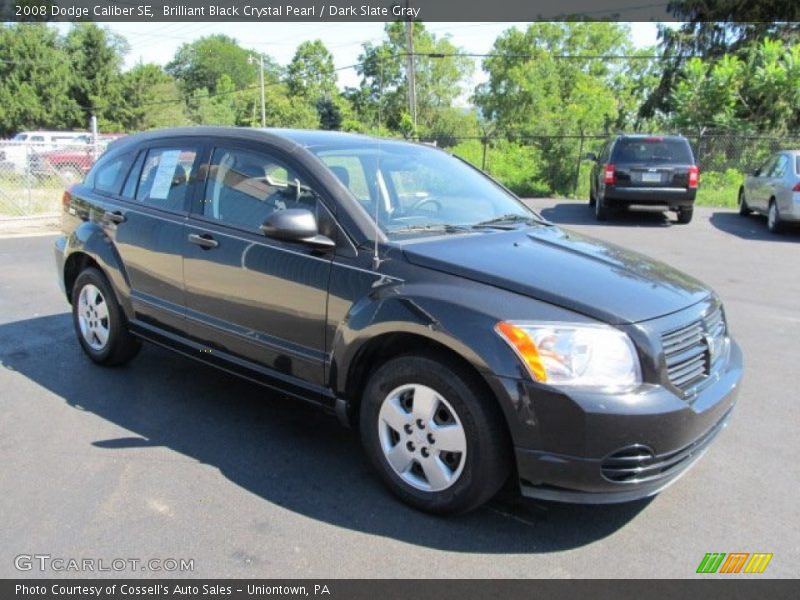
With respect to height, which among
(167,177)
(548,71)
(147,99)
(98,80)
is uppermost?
(548,71)

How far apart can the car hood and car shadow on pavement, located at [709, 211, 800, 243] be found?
992 cm

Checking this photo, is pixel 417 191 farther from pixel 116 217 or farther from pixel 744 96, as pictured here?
pixel 744 96

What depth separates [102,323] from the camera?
195 inches

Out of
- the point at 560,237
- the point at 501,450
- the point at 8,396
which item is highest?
the point at 560,237

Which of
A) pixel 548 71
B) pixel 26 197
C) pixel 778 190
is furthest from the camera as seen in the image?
pixel 548 71

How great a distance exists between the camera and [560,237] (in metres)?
3.91

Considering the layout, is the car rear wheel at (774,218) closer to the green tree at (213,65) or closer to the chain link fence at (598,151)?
the chain link fence at (598,151)

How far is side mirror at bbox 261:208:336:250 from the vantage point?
3328 millimetres

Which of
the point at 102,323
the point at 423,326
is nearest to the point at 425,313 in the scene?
the point at 423,326

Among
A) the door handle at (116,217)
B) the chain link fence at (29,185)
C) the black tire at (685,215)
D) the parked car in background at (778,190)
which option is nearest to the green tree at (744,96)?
the parked car in background at (778,190)

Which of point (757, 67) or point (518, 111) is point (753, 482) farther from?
point (518, 111)

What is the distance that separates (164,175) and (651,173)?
35.8 ft
